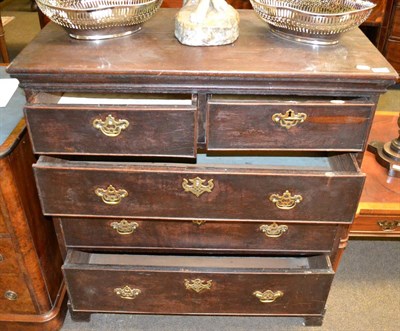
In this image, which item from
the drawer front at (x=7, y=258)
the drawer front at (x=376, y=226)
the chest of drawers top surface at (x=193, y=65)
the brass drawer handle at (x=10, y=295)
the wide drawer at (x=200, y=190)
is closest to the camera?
the chest of drawers top surface at (x=193, y=65)

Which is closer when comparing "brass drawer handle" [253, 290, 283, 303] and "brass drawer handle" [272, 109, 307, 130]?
"brass drawer handle" [272, 109, 307, 130]

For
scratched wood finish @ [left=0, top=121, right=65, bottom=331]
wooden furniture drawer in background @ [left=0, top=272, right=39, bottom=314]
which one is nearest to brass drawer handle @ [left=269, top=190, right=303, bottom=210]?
scratched wood finish @ [left=0, top=121, right=65, bottom=331]

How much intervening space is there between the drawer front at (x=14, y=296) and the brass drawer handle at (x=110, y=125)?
0.57 meters

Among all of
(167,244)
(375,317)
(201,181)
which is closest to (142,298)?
(167,244)

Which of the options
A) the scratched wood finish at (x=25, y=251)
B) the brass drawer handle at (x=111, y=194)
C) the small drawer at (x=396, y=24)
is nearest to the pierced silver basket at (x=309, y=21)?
the brass drawer handle at (x=111, y=194)

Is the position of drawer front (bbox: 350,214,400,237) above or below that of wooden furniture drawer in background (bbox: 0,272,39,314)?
above

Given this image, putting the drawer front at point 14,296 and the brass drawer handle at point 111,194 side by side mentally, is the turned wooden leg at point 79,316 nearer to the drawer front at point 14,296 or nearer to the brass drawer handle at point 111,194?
the drawer front at point 14,296

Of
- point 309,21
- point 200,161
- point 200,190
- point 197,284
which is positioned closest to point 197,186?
Result: point 200,190

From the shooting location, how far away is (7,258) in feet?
4.26

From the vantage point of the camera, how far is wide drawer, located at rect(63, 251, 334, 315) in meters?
1.32

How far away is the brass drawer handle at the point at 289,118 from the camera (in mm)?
1045

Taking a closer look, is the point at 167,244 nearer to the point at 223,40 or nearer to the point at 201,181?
the point at 201,181

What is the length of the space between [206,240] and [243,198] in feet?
0.69

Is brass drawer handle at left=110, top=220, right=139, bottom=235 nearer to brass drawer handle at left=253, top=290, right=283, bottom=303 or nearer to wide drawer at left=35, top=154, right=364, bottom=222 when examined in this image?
wide drawer at left=35, top=154, right=364, bottom=222
